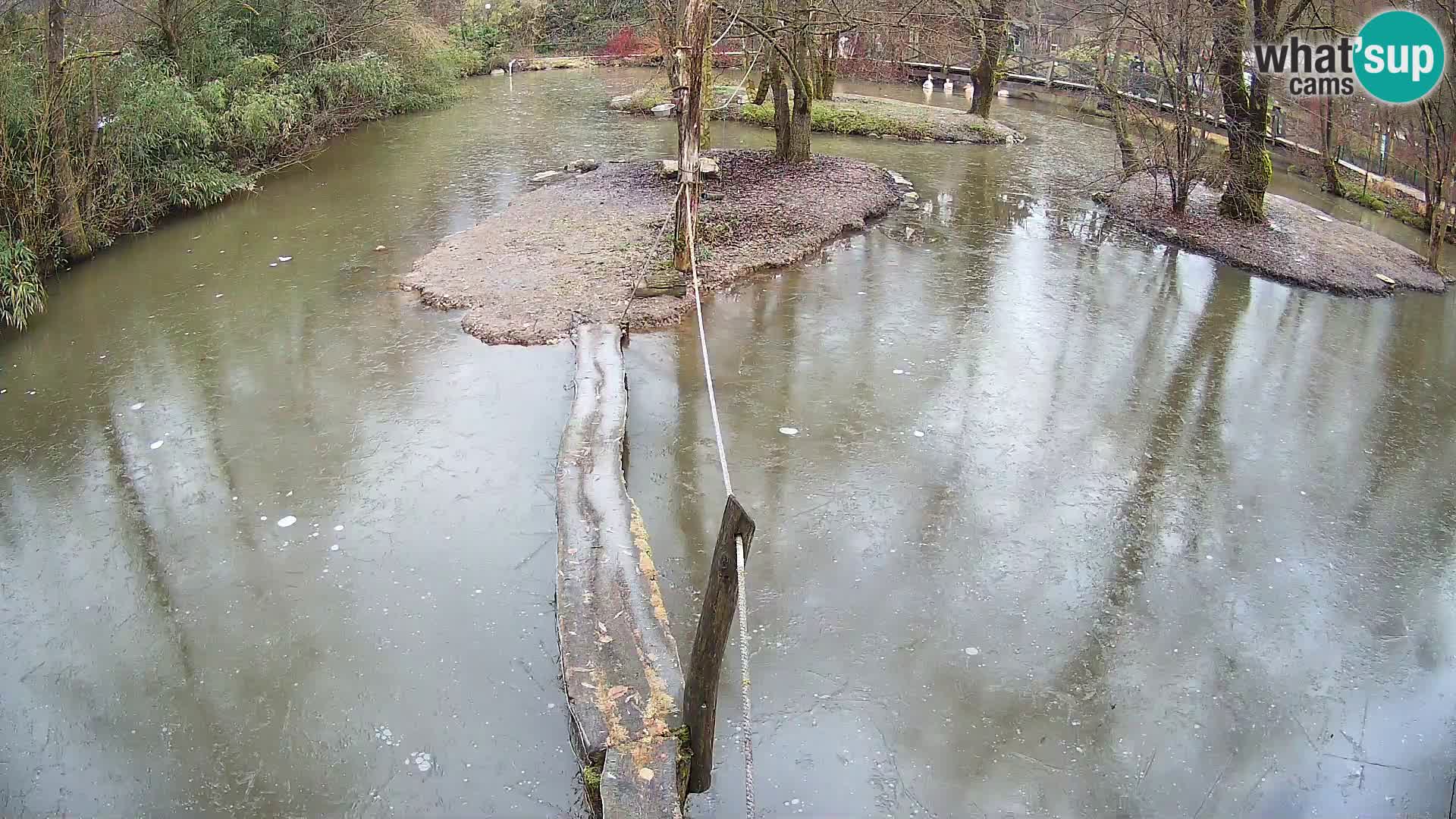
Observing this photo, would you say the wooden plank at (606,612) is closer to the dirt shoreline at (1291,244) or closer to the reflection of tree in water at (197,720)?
the reflection of tree in water at (197,720)

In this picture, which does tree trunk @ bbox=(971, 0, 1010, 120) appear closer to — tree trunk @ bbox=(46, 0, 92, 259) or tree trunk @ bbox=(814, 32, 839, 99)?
tree trunk @ bbox=(814, 32, 839, 99)

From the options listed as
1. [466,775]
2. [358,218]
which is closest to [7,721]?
[466,775]

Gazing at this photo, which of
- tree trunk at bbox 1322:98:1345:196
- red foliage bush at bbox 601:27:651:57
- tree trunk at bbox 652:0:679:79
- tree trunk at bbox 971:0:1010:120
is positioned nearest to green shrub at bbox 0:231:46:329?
tree trunk at bbox 652:0:679:79

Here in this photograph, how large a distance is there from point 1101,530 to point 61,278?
1026 centimetres

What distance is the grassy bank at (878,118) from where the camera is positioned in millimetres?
17141

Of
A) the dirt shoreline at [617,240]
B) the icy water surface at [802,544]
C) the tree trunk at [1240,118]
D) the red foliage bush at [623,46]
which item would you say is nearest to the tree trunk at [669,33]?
the dirt shoreline at [617,240]

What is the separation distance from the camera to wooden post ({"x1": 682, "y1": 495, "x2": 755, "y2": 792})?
3357 millimetres

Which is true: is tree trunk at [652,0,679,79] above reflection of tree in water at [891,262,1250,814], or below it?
above

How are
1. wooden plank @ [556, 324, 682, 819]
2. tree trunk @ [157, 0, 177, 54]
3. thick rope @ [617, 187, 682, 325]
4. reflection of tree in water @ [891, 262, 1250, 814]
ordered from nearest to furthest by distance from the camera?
wooden plank @ [556, 324, 682, 819] → reflection of tree in water @ [891, 262, 1250, 814] → thick rope @ [617, 187, 682, 325] → tree trunk @ [157, 0, 177, 54]

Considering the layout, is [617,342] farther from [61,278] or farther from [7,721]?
[61,278]

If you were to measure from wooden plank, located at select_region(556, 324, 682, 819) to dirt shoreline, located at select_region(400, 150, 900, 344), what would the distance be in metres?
2.51

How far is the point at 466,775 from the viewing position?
400 cm

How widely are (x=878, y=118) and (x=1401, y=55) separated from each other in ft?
26.9

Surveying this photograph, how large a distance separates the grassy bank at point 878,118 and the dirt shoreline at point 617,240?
329cm
